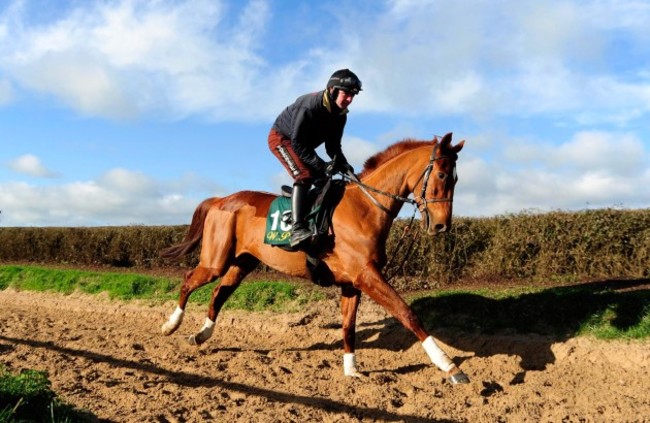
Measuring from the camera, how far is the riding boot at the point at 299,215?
6.43 meters

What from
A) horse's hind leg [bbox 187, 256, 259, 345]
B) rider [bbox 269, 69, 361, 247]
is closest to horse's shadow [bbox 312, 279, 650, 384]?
horse's hind leg [bbox 187, 256, 259, 345]

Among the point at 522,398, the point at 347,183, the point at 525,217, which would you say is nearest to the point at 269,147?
the point at 347,183

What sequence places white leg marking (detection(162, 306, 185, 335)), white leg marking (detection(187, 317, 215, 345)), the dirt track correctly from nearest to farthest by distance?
the dirt track → white leg marking (detection(187, 317, 215, 345)) → white leg marking (detection(162, 306, 185, 335))

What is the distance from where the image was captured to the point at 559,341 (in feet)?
22.7

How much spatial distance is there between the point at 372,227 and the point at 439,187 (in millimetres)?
882

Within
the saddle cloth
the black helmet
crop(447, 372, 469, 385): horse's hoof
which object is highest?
the black helmet

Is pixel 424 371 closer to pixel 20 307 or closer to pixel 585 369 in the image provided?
pixel 585 369

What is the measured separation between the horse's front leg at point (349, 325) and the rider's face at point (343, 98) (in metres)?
2.12

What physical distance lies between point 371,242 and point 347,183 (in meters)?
0.91

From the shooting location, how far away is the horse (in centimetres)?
596

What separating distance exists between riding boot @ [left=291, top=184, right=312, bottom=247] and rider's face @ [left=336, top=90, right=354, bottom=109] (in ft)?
3.37

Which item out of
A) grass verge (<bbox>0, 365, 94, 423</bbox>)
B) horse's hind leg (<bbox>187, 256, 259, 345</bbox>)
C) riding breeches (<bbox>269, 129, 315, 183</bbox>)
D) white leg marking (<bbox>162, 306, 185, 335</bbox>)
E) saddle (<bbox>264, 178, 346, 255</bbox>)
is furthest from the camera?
white leg marking (<bbox>162, 306, 185, 335</bbox>)

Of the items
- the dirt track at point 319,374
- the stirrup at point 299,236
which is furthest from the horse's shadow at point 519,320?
the stirrup at point 299,236

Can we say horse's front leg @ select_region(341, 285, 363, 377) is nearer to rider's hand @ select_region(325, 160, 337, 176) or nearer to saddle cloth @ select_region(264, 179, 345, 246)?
saddle cloth @ select_region(264, 179, 345, 246)
